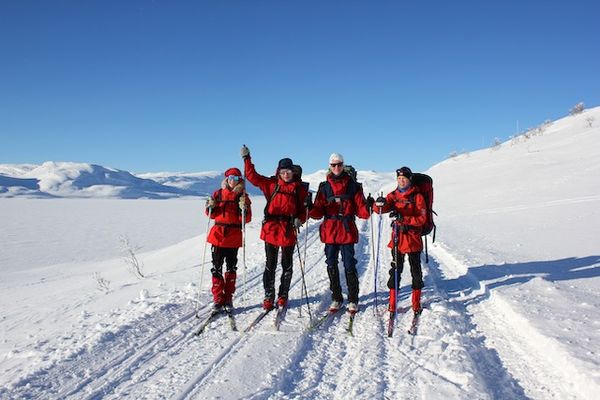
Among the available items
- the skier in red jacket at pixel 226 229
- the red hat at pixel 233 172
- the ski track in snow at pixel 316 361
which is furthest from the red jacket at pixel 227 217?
the ski track in snow at pixel 316 361

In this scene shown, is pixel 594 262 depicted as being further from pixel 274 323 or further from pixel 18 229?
pixel 18 229

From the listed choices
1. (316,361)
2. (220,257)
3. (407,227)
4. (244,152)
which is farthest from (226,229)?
(407,227)

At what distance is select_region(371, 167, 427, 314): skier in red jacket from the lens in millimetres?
5723

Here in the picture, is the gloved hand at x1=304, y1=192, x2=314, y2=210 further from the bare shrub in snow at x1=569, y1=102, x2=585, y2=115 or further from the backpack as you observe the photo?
the bare shrub in snow at x1=569, y1=102, x2=585, y2=115

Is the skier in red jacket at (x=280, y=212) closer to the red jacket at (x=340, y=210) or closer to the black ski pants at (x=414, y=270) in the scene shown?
the red jacket at (x=340, y=210)

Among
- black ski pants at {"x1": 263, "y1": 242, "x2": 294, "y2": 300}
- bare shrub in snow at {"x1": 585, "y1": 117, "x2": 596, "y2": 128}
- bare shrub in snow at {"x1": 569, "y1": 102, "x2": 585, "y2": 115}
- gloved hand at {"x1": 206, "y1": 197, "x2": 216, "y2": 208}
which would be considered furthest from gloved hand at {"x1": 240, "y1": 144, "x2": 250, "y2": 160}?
bare shrub in snow at {"x1": 569, "y1": 102, "x2": 585, "y2": 115}

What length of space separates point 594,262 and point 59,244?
2514 centimetres

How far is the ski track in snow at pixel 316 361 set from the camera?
3.65 meters

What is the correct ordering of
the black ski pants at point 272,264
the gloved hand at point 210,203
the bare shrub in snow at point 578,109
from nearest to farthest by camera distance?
the gloved hand at point 210,203
the black ski pants at point 272,264
the bare shrub in snow at point 578,109

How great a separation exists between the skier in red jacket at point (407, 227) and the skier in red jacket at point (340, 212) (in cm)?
35

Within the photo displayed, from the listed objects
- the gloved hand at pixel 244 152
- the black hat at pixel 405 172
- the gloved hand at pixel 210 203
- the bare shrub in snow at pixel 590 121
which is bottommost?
the gloved hand at pixel 210 203

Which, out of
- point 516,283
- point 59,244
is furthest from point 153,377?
point 59,244

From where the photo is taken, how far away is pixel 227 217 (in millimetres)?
5891

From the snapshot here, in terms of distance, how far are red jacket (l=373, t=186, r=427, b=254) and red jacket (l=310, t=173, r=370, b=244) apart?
33 centimetres
